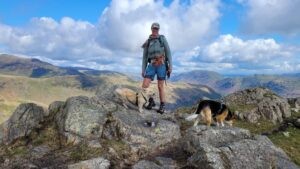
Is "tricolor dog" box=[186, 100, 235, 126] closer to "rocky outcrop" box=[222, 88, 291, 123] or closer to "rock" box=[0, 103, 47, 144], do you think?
"rock" box=[0, 103, 47, 144]

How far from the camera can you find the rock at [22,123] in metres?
21.2

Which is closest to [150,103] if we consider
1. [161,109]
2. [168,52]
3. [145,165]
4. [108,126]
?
[161,109]

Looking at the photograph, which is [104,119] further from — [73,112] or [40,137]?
[40,137]

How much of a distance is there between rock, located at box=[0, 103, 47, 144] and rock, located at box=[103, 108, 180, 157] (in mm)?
4300

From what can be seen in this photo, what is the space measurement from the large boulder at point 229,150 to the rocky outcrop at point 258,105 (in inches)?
704

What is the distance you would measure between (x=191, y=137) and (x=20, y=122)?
9.75 m

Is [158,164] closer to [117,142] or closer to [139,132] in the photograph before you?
[117,142]

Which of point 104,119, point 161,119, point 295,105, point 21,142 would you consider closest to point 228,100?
point 295,105

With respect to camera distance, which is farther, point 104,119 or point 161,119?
point 161,119

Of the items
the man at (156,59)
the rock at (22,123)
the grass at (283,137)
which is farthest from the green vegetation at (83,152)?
the grass at (283,137)

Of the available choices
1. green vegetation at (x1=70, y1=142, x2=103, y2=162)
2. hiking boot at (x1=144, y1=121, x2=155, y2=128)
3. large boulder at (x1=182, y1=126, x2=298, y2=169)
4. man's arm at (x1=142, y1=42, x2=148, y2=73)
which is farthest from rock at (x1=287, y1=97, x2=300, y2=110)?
green vegetation at (x1=70, y1=142, x2=103, y2=162)

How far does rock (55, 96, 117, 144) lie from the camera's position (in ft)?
66.7

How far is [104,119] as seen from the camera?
21.5 meters

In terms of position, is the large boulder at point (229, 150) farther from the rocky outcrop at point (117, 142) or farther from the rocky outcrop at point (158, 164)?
the rocky outcrop at point (158, 164)
